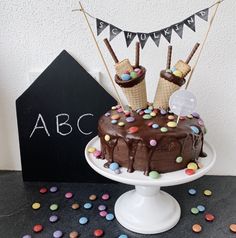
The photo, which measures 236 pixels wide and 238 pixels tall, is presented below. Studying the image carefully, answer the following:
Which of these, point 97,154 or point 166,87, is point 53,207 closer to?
point 97,154

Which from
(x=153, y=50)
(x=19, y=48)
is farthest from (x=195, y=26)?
(x=19, y=48)

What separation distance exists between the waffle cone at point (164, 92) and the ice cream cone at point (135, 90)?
38mm

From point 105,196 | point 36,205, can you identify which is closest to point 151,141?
point 105,196

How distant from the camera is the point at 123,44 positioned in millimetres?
982

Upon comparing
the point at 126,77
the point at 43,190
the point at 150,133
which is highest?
the point at 126,77

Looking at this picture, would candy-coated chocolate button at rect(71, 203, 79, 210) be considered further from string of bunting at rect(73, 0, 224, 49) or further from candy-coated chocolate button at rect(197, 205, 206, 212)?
string of bunting at rect(73, 0, 224, 49)

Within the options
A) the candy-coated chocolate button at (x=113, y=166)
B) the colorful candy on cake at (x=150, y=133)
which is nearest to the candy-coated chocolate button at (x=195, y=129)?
the colorful candy on cake at (x=150, y=133)

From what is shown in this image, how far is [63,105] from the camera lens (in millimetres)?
1032

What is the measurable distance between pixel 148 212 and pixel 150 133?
0.26m

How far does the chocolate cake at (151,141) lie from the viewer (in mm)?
767

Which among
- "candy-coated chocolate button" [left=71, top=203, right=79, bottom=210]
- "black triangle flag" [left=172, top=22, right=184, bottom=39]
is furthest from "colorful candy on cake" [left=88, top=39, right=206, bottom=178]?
"candy-coated chocolate button" [left=71, top=203, right=79, bottom=210]

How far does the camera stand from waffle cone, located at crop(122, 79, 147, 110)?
821 millimetres

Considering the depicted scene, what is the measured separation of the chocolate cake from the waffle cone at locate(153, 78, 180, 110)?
3cm

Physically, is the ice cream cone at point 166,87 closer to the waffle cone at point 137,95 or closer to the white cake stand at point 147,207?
the waffle cone at point 137,95
